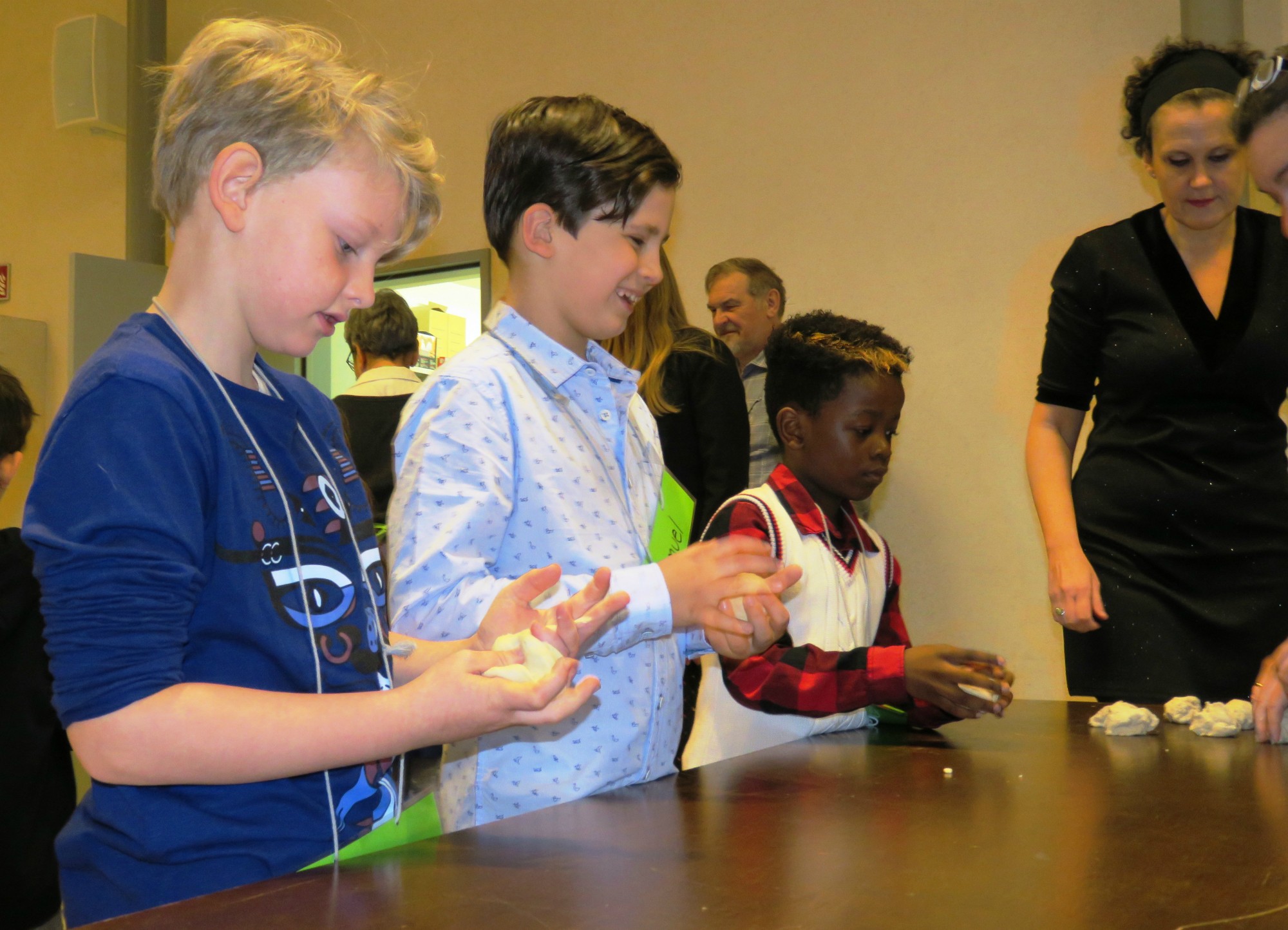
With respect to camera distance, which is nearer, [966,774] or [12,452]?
[966,774]

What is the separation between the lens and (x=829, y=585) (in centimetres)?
191

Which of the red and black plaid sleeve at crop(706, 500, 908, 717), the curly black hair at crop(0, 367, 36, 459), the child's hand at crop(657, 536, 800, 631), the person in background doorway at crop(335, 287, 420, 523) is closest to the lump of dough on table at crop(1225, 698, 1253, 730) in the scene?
the red and black plaid sleeve at crop(706, 500, 908, 717)

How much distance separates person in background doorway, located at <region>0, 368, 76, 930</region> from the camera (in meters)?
1.88

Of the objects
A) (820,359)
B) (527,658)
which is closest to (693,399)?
(820,359)

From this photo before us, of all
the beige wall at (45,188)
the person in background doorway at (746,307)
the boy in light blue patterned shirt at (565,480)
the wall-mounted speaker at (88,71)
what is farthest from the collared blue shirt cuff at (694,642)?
the beige wall at (45,188)

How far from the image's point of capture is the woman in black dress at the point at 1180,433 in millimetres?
1848

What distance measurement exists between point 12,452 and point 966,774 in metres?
1.96

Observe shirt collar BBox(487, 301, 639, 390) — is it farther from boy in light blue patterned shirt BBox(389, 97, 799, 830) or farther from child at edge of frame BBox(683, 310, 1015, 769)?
child at edge of frame BBox(683, 310, 1015, 769)

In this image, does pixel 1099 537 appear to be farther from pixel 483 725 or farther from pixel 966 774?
pixel 483 725

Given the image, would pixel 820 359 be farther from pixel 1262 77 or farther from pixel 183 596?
pixel 183 596

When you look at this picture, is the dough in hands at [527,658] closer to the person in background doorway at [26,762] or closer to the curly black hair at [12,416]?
the person in background doorway at [26,762]

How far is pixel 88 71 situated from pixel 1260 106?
593 cm

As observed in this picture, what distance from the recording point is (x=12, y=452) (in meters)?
2.24

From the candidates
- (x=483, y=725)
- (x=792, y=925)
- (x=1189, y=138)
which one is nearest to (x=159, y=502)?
(x=483, y=725)
